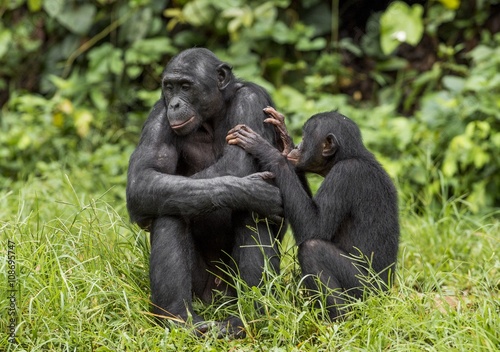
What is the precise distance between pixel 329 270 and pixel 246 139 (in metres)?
0.99

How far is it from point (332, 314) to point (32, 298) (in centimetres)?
178

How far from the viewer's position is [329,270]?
16.3 feet

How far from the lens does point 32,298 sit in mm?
4570

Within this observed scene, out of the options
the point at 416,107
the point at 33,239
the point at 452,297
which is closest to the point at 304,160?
the point at 452,297

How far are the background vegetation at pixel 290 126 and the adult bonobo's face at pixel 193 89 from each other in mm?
924

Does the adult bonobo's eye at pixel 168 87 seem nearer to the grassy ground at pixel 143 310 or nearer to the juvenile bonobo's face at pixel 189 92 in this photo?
the juvenile bonobo's face at pixel 189 92

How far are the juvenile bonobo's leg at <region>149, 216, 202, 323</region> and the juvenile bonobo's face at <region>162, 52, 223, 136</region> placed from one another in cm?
66

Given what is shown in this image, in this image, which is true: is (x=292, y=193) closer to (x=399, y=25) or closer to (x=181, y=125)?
(x=181, y=125)

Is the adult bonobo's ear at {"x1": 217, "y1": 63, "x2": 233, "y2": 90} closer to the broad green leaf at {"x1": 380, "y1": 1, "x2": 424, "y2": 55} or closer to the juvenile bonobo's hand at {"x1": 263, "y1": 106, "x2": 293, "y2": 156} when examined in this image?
the juvenile bonobo's hand at {"x1": 263, "y1": 106, "x2": 293, "y2": 156}

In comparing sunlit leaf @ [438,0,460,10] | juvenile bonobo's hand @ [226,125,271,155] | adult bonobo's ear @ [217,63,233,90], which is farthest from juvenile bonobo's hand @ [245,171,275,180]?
sunlit leaf @ [438,0,460,10]

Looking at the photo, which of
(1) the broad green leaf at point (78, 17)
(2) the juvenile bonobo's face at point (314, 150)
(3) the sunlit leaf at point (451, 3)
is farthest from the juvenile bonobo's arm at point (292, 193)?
(1) the broad green leaf at point (78, 17)

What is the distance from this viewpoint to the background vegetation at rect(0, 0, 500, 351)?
462 cm

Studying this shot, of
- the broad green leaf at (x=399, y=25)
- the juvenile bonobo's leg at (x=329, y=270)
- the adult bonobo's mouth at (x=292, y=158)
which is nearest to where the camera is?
the juvenile bonobo's leg at (x=329, y=270)

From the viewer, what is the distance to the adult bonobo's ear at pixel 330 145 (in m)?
5.28
